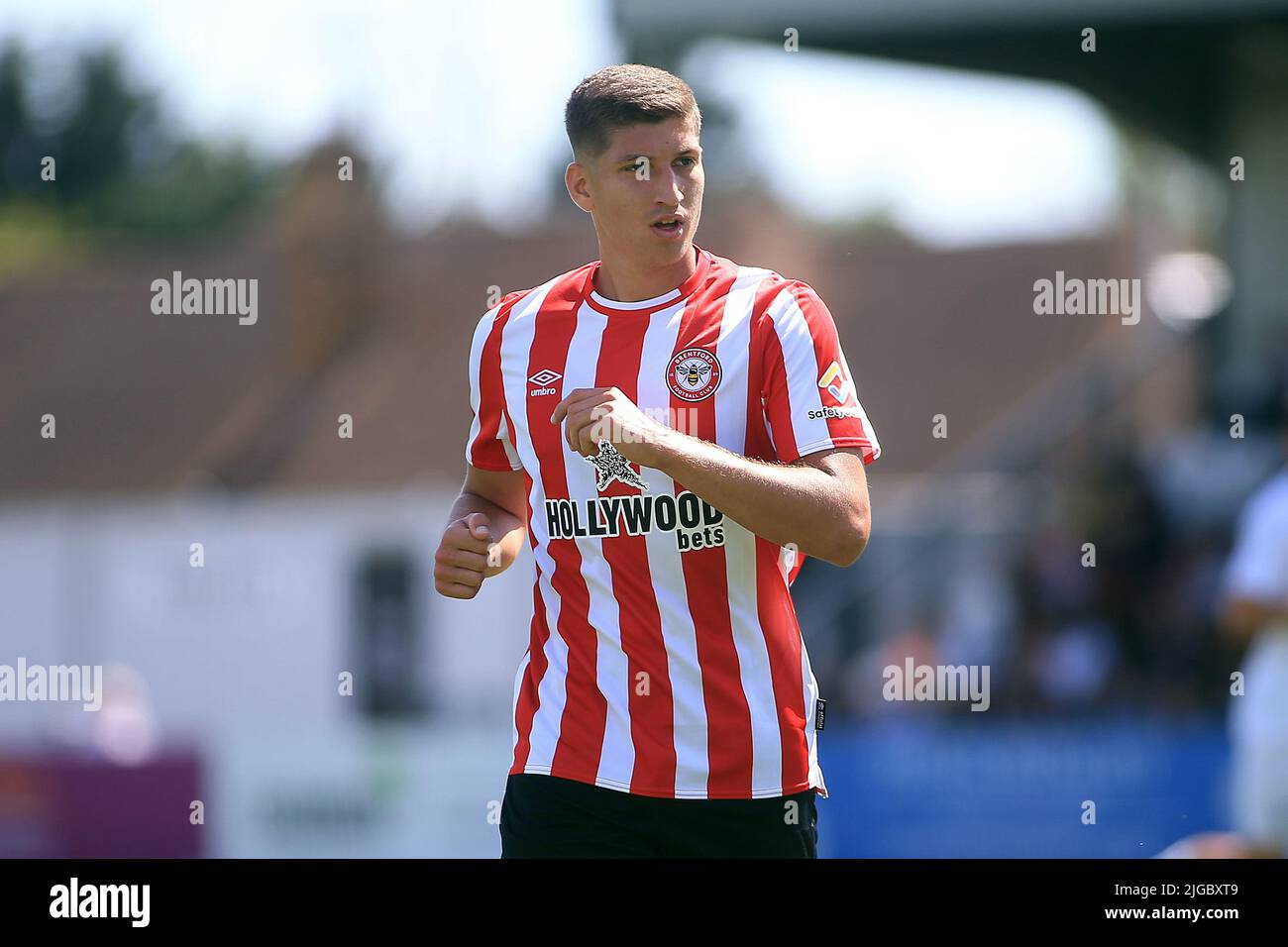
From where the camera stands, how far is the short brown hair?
3186 mm

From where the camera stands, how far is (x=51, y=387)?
100 ft

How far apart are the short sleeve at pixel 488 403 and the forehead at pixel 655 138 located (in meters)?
0.44

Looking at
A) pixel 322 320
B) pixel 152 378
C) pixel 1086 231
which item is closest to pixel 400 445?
pixel 322 320

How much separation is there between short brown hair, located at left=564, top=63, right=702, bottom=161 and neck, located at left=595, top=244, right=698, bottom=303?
0.68 ft

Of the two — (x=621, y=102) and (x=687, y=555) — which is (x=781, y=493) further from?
(x=621, y=102)

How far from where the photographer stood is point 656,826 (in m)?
3.21

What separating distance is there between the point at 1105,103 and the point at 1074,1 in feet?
10.5

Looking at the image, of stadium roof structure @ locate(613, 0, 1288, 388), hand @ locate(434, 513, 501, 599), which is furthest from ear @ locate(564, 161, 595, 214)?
stadium roof structure @ locate(613, 0, 1288, 388)

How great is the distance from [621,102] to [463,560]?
88 centimetres

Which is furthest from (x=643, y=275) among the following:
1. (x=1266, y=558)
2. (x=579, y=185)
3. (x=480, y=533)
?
(x=1266, y=558)

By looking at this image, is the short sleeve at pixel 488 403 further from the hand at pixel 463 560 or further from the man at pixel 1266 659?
the man at pixel 1266 659

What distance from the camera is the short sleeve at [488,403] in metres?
3.39

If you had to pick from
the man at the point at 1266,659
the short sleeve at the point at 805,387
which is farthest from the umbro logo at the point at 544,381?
the man at the point at 1266,659

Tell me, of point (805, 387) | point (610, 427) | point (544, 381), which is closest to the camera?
point (610, 427)
